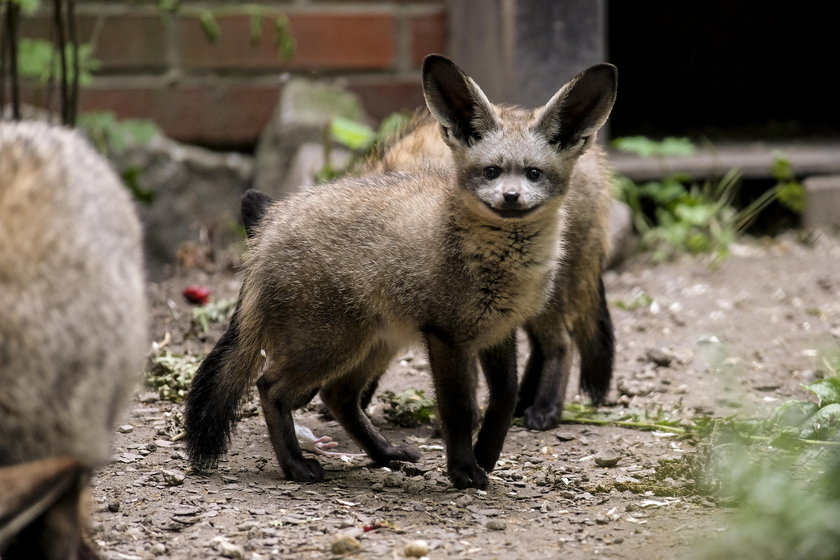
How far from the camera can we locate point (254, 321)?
173 inches

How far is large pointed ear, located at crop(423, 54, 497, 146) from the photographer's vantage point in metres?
4.50

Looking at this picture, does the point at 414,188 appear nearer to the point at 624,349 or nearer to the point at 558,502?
the point at 558,502

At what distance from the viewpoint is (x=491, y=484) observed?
428cm

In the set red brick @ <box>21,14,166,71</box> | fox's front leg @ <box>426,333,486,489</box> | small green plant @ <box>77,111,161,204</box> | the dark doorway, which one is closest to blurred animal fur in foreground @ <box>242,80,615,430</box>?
fox's front leg @ <box>426,333,486,489</box>

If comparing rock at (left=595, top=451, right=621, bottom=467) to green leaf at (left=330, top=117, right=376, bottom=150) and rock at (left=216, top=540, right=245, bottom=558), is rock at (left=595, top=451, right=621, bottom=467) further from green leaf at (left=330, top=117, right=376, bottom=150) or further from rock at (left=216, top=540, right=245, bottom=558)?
green leaf at (left=330, top=117, right=376, bottom=150)

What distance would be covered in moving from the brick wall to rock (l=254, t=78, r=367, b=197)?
18cm

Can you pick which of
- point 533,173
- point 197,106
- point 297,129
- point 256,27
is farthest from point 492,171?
point 197,106

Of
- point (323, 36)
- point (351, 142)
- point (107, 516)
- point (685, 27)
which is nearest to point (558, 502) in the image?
point (107, 516)

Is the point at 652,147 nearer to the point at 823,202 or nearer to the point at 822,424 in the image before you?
the point at 823,202

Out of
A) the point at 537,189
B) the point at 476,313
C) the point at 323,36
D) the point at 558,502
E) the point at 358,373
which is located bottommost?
the point at 558,502

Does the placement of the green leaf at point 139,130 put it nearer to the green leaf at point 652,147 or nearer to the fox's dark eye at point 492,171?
the green leaf at point 652,147

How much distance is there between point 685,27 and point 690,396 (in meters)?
5.22

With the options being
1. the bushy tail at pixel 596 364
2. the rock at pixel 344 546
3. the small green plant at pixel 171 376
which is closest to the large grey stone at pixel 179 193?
the small green plant at pixel 171 376

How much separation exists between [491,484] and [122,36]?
16.8 ft
